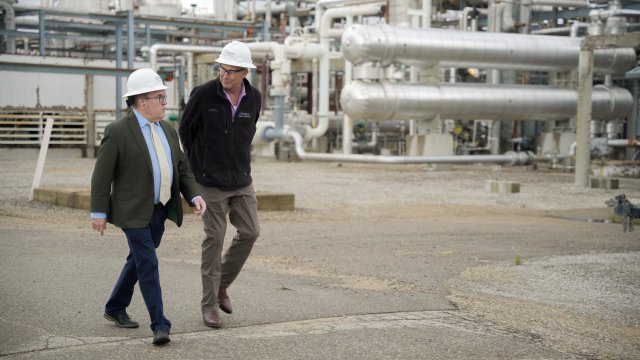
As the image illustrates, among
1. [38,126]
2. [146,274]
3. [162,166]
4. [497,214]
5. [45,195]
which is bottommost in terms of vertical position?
[497,214]

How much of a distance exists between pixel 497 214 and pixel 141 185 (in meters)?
10.5

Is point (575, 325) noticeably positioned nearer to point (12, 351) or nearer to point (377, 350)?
point (377, 350)

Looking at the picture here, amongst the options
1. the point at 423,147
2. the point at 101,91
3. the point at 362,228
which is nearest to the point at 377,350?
the point at 362,228

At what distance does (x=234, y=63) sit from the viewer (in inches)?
250

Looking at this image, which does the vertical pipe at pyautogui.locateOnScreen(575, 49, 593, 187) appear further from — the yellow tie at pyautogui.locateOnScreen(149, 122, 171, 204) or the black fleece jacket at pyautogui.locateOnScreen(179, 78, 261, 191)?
the yellow tie at pyautogui.locateOnScreen(149, 122, 171, 204)

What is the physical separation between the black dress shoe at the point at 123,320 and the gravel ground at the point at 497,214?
7.95 feet

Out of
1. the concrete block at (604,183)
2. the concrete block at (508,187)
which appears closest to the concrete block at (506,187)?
the concrete block at (508,187)

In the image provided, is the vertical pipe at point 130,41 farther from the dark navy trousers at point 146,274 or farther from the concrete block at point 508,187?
the dark navy trousers at point 146,274

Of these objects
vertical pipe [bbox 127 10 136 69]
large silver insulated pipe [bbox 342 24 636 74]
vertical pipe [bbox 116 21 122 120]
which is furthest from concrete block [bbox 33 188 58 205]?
vertical pipe [bbox 127 10 136 69]

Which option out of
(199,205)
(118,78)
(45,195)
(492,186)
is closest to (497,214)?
(492,186)

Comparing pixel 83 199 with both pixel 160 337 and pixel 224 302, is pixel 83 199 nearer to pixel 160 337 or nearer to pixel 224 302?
pixel 224 302

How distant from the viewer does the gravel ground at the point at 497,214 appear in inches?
268

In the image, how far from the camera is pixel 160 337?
18.2 feet

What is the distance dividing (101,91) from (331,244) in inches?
1066
